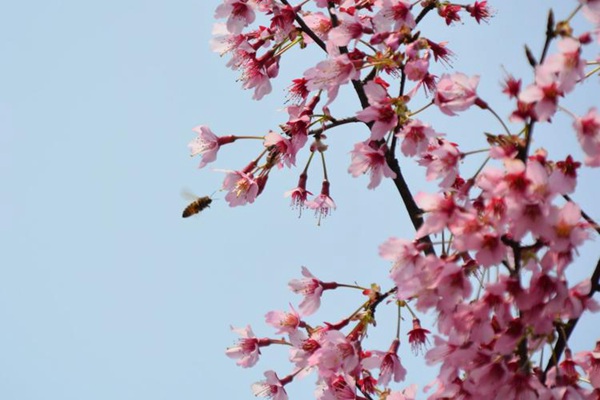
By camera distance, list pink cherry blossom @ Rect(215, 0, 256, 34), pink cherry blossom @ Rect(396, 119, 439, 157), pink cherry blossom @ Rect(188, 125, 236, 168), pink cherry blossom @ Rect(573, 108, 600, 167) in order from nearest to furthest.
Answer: pink cherry blossom @ Rect(573, 108, 600, 167) < pink cherry blossom @ Rect(396, 119, 439, 157) < pink cherry blossom @ Rect(215, 0, 256, 34) < pink cherry blossom @ Rect(188, 125, 236, 168)

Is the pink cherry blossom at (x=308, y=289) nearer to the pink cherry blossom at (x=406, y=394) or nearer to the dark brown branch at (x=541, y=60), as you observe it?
the pink cherry blossom at (x=406, y=394)

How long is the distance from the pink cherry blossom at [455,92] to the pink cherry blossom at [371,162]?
423 mm

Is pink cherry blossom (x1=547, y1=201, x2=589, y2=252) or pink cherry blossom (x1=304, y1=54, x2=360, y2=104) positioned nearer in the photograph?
pink cherry blossom (x1=547, y1=201, x2=589, y2=252)

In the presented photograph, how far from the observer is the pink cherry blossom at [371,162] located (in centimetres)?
369

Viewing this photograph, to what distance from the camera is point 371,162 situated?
12.2ft

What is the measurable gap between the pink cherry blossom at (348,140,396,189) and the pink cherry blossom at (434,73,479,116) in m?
0.42

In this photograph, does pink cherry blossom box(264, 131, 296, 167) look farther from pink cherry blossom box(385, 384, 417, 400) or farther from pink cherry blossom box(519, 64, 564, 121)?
pink cherry blossom box(519, 64, 564, 121)

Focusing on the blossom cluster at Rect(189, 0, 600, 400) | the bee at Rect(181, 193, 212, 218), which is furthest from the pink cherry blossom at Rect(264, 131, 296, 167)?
the bee at Rect(181, 193, 212, 218)

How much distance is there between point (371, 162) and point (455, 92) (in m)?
0.55

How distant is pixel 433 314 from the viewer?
3.23 meters

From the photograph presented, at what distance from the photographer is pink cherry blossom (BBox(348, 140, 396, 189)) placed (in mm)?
3689

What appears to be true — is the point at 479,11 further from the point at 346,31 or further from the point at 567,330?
the point at 567,330

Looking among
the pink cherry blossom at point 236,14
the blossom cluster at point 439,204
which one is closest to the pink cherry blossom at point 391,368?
the blossom cluster at point 439,204

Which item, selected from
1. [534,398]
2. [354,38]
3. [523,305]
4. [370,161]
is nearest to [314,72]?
[354,38]
